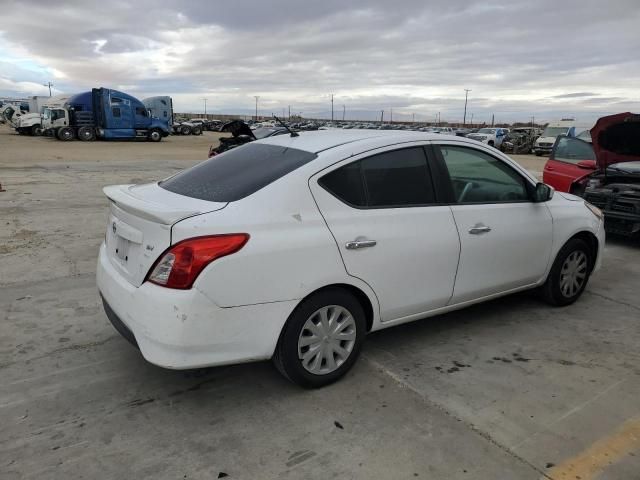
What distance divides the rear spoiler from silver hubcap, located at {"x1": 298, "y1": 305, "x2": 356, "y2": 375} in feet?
3.13

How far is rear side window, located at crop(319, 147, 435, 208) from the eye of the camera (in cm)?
321

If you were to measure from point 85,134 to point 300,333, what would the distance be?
3671 centimetres

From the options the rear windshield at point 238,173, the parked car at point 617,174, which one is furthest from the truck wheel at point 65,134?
the rear windshield at point 238,173

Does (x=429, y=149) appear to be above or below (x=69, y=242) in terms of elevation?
above

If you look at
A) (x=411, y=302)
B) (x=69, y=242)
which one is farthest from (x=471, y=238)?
(x=69, y=242)

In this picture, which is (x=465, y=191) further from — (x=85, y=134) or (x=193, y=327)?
(x=85, y=134)

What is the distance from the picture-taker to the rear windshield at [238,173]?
308 centimetres

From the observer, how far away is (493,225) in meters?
3.87

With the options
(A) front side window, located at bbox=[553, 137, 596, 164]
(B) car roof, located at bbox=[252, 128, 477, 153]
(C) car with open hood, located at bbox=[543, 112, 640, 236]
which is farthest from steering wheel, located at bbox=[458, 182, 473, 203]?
(A) front side window, located at bbox=[553, 137, 596, 164]

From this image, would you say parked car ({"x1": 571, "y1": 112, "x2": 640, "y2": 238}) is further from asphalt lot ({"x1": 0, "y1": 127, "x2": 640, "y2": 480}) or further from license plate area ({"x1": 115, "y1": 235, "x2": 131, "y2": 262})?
license plate area ({"x1": 115, "y1": 235, "x2": 131, "y2": 262})

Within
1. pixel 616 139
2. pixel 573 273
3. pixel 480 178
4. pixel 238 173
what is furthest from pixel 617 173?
pixel 238 173

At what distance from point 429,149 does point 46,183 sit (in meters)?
11.2

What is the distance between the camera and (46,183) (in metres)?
12.1

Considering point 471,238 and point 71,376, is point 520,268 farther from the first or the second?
point 71,376
